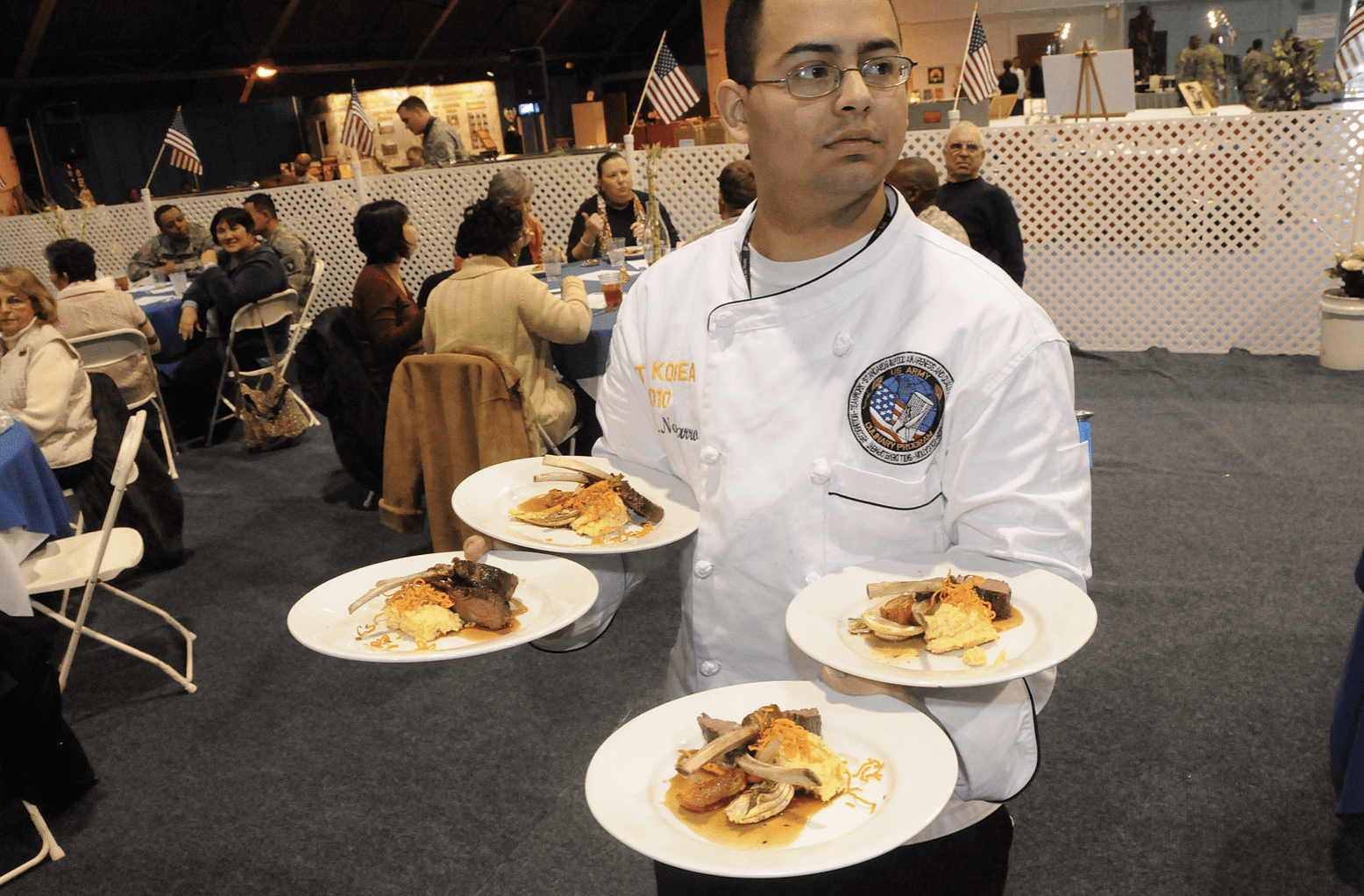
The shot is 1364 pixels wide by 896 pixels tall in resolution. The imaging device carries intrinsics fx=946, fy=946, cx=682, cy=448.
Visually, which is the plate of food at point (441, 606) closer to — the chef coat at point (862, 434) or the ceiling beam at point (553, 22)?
the chef coat at point (862, 434)

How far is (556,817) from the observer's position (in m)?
2.54

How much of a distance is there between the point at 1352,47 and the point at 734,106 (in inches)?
271

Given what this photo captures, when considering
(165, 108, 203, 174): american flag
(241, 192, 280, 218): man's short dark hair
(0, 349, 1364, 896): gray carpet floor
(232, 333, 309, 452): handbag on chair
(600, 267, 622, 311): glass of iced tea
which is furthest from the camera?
(165, 108, 203, 174): american flag

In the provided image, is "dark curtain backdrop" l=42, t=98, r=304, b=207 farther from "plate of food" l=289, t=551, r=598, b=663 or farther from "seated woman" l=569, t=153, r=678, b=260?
"plate of food" l=289, t=551, r=598, b=663

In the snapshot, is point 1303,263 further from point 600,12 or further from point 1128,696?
point 600,12

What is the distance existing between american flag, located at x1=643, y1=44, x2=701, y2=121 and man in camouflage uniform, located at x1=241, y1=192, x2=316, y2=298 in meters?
2.68

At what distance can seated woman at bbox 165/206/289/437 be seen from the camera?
Result: 5.52 m

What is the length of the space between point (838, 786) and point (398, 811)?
6.73 feet

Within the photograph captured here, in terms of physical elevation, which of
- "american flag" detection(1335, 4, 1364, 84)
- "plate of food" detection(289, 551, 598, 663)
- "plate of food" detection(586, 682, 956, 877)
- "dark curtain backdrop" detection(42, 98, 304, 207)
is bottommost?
"plate of food" detection(586, 682, 956, 877)

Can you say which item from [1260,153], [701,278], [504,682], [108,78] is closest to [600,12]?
[108,78]

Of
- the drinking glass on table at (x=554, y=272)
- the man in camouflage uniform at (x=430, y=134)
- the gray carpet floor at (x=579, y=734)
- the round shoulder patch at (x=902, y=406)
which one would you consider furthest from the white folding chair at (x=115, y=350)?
the round shoulder patch at (x=902, y=406)

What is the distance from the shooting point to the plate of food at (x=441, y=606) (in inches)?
44.6

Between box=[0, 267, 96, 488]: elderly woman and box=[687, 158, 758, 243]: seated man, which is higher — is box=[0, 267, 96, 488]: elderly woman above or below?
below

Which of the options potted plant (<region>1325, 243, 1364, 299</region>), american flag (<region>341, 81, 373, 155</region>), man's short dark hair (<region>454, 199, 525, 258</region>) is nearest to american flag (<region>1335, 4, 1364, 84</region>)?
potted plant (<region>1325, 243, 1364, 299</region>)
